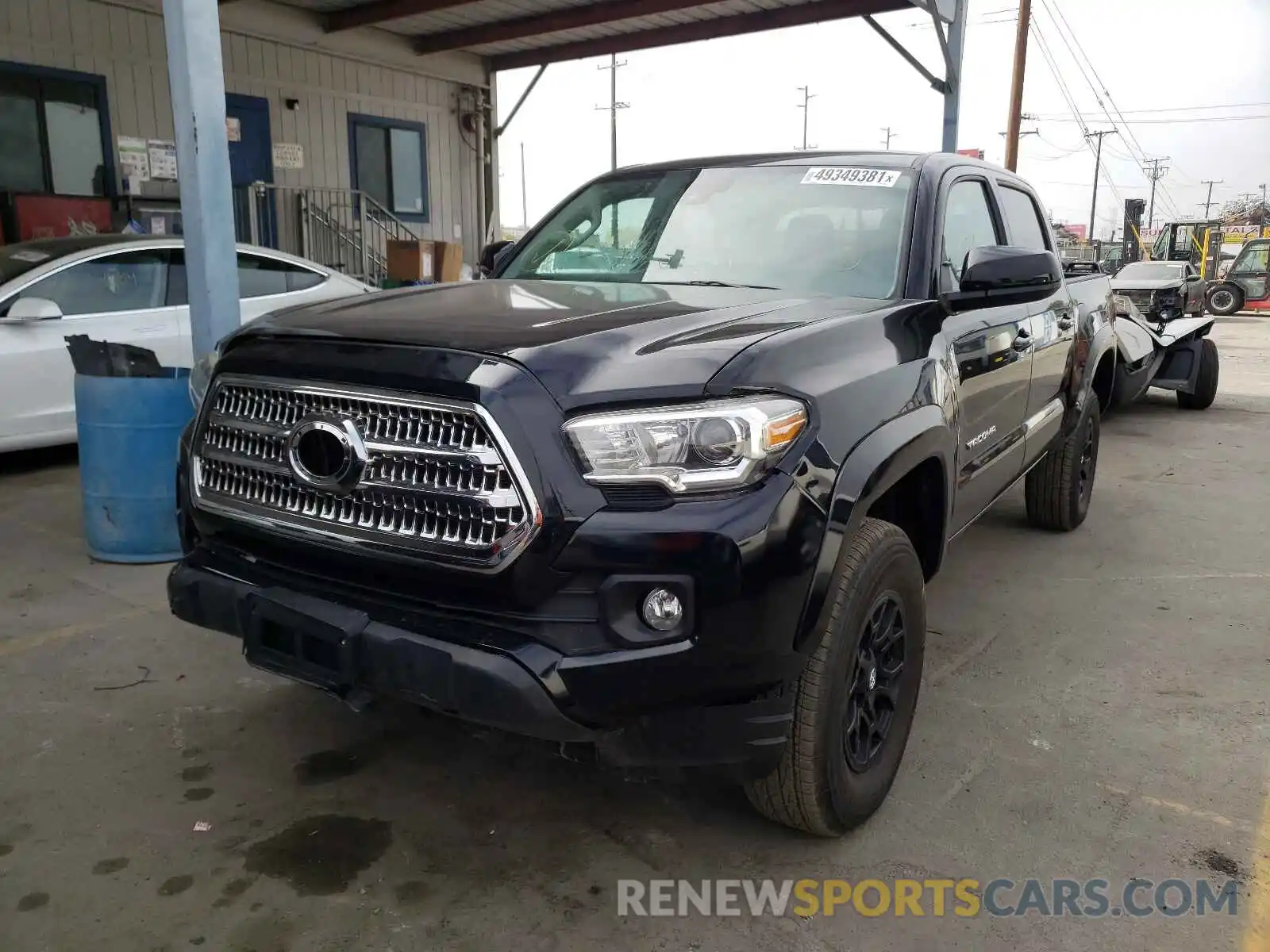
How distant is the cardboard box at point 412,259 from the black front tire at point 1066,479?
8438 millimetres

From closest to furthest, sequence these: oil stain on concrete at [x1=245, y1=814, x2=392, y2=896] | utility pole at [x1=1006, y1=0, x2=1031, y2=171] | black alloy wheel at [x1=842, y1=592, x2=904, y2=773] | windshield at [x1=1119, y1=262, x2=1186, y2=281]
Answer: oil stain on concrete at [x1=245, y1=814, x2=392, y2=896], black alloy wheel at [x1=842, y1=592, x2=904, y2=773], windshield at [x1=1119, y1=262, x2=1186, y2=281], utility pole at [x1=1006, y1=0, x2=1031, y2=171]

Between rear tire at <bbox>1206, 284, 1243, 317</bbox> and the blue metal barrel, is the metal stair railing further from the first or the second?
rear tire at <bbox>1206, 284, 1243, 317</bbox>

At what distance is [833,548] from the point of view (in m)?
2.22

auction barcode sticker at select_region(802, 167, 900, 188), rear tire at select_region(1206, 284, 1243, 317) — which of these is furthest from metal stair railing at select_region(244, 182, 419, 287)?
rear tire at select_region(1206, 284, 1243, 317)

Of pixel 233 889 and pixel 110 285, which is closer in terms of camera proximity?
pixel 233 889

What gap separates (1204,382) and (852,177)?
27.0ft

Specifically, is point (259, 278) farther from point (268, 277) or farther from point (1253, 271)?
point (1253, 271)

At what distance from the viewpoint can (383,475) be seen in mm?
2234

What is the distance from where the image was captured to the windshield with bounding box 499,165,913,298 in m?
3.23

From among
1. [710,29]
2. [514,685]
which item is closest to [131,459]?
[514,685]

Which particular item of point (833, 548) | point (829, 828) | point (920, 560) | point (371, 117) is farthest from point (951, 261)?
point (371, 117)

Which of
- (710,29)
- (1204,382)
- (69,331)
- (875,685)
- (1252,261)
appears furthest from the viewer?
→ (1252,261)

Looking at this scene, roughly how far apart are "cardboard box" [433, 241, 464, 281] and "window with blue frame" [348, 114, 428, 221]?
5.97 feet

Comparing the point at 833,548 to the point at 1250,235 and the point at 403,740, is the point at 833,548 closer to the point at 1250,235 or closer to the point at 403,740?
the point at 403,740
